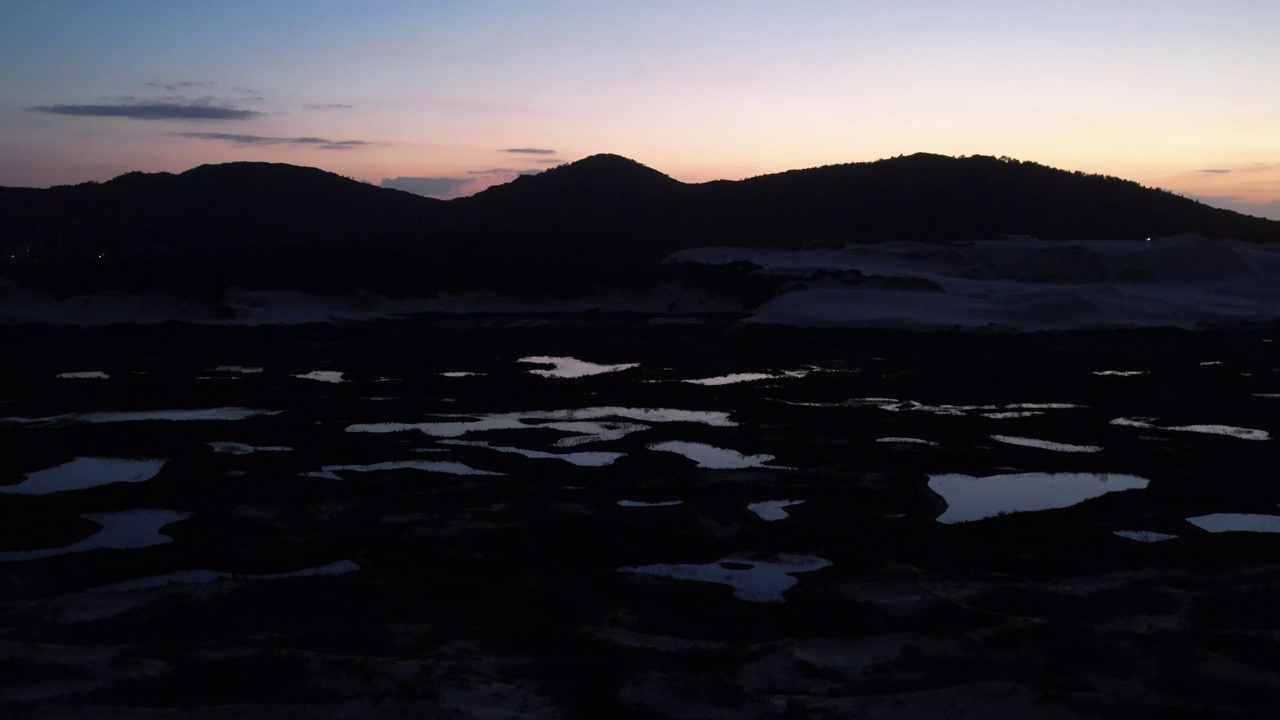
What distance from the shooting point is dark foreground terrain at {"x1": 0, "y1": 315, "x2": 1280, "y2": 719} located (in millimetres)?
5660

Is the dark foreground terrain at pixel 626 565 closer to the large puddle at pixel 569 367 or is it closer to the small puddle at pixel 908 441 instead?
the small puddle at pixel 908 441

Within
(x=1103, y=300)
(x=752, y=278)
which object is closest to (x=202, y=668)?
(x=1103, y=300)

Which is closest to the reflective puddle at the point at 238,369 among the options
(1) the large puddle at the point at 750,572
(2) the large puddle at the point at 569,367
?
(2) the large puddle at the point at 569,367

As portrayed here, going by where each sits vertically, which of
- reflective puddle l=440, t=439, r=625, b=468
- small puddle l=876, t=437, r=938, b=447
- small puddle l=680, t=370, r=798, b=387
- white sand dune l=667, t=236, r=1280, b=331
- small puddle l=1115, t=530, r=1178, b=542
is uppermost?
white sand dune l=667, t=236, r=1280, b=331

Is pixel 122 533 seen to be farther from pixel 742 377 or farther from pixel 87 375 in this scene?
pixel 742 377

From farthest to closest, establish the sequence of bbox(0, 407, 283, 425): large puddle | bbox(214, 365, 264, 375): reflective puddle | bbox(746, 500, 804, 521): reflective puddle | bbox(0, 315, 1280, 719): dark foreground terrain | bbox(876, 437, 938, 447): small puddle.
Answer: bbox(214, 365, 264, 375): reflective puddle
bbox(0, 407, 283, 425): large puddle
bbox(876, 437, 938, 447): small puddle
bbox(746, 500, 804, 521): reflective puddle
bbox(0, 315, 1280, 719): dark foreground terrain

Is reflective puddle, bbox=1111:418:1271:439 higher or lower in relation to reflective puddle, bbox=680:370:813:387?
higher

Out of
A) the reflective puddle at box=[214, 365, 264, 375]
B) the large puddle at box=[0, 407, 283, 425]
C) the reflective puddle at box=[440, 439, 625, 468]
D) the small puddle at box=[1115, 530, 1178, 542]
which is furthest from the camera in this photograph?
the reflective puddle at box=[214, 365, 264, 375]

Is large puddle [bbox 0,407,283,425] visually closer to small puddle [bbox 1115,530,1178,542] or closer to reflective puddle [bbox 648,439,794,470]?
reflective puddle [bbox 648,439,794,470]

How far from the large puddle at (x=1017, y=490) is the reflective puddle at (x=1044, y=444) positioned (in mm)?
1677

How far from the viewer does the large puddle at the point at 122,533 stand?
27.4 ft

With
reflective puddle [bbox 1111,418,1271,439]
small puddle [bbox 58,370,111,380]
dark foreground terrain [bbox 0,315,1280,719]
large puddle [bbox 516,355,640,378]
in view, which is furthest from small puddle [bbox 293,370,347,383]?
reflective puddle [bbox 1111,418,1271,439]

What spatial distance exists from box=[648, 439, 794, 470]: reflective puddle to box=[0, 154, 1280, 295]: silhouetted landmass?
32.3 meters

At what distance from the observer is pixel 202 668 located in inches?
229
